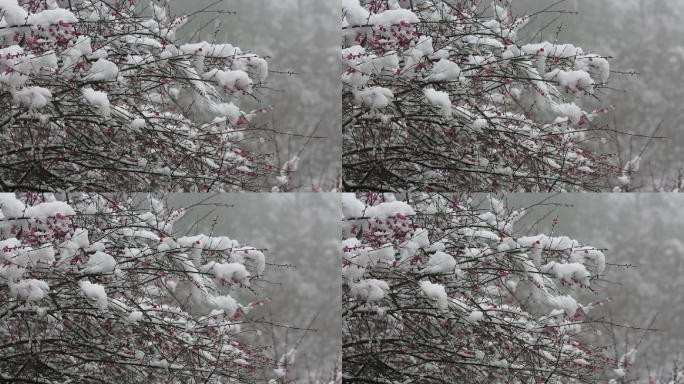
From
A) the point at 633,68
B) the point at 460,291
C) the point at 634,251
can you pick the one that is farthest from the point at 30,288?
the point at 633,68

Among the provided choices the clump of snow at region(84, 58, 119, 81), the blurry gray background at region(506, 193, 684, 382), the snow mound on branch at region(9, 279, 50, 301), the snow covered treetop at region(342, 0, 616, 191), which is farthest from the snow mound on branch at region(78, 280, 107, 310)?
the blurry gray background at region(506, 193, 684, 382)

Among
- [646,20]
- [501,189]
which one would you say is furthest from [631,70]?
[501,189]

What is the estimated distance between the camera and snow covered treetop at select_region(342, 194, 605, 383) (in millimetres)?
4480

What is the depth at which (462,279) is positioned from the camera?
4.55 m

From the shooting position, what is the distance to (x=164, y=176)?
4.56 m

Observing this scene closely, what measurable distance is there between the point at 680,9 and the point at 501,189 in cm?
112

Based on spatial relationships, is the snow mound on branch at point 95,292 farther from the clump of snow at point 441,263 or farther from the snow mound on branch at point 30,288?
the clump of snow at point 441,263

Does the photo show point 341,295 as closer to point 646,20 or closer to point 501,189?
point 501,189

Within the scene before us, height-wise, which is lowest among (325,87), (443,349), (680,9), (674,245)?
(443,349)

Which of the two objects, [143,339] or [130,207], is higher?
[130,207]

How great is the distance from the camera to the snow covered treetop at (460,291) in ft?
14.7

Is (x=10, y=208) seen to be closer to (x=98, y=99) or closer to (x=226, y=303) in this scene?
(x=98, y=99)

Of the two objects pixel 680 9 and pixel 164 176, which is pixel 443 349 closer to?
pixel 164 176

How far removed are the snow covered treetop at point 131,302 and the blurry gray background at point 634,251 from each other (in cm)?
129
